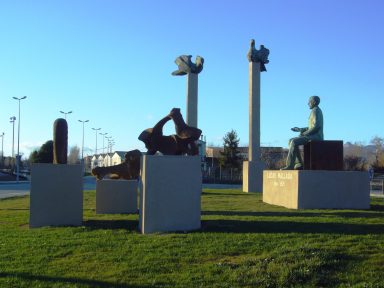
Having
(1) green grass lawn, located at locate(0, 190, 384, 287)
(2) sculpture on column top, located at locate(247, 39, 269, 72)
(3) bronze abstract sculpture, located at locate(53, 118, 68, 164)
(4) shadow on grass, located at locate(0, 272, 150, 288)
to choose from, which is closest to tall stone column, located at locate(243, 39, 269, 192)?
(2) sculpture on column top, located at locate(247, 39, 269, 72)

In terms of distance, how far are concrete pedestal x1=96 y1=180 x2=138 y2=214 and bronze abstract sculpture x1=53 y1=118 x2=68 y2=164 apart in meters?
2.35

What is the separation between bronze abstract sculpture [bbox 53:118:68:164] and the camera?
43.0 ft

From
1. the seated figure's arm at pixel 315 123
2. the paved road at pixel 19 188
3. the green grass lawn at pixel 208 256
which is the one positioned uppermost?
the seated figure's arm at pixel 315 123

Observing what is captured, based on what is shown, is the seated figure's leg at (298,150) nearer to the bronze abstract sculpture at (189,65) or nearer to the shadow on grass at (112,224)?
the shadow on grass at (112,224)

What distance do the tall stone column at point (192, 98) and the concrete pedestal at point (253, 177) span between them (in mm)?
4207

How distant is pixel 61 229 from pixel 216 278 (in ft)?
18.3

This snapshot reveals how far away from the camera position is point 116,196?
1537 cm

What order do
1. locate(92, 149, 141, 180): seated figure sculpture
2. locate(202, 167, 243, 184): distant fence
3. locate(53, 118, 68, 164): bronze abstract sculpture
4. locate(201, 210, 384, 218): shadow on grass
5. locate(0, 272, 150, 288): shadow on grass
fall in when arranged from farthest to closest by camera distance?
locate(202, 167, 243, 184): distant fence < locate(92, 149, 141, 180): seated figure sculpture < locate(53, 118, 68, 164): bronze abstract sculpture < locate(201, 210, 384, 218): shadow on grass < locate(0, 272, 150, 288): shadow on grass

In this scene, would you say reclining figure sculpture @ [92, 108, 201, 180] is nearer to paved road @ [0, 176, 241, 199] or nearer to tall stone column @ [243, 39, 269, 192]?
paved road @ [0, 176, 241, 199]

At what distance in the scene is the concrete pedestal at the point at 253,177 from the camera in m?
30.0

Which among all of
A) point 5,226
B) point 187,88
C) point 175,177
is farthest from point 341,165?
point 187,88

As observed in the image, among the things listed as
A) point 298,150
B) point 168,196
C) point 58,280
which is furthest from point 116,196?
point 58,280

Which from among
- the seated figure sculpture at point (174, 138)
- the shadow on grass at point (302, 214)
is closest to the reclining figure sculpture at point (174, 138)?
the seated figure sculpture at point (174, 138)

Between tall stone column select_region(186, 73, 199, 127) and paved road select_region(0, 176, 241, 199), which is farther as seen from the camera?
tall stone column select_region(186, 73, 199, 127)
